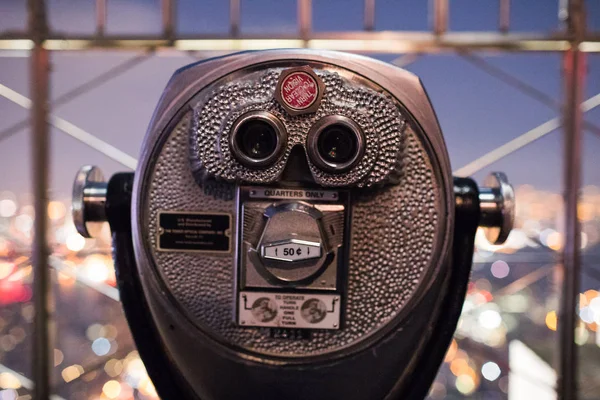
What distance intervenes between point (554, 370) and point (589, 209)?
590mm

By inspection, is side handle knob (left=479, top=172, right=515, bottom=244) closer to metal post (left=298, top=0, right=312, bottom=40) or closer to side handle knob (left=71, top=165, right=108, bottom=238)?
side handle knob (left=71, top=165, right=108, bottom=238)

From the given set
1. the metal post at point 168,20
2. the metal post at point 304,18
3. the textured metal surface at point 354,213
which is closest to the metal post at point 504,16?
the metal post at point 304,18

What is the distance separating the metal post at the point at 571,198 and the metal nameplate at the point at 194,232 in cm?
148

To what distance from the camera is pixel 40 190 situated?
197 centimetres

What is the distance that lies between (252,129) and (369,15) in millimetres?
1258

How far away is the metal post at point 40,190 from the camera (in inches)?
75.4

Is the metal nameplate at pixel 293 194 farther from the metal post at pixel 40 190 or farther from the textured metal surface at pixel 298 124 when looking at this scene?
the metal post at pixel 40 190

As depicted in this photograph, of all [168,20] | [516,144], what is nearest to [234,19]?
[168,20]

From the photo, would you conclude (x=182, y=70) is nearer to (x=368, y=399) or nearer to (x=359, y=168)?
(x=359, y=168)

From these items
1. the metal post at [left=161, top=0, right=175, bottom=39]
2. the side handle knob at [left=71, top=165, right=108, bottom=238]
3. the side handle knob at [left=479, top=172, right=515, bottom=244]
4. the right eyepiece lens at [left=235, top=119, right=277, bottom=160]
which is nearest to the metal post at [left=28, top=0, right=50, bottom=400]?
the metal post at [left=161, top=0, right=175, bottom=39]

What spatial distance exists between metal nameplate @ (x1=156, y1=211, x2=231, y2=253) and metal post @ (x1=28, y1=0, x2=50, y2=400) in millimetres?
1267

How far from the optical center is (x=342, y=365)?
882mm

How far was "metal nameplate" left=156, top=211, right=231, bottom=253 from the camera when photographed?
2.85 ft

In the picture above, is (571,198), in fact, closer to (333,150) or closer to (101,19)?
(333,150)
